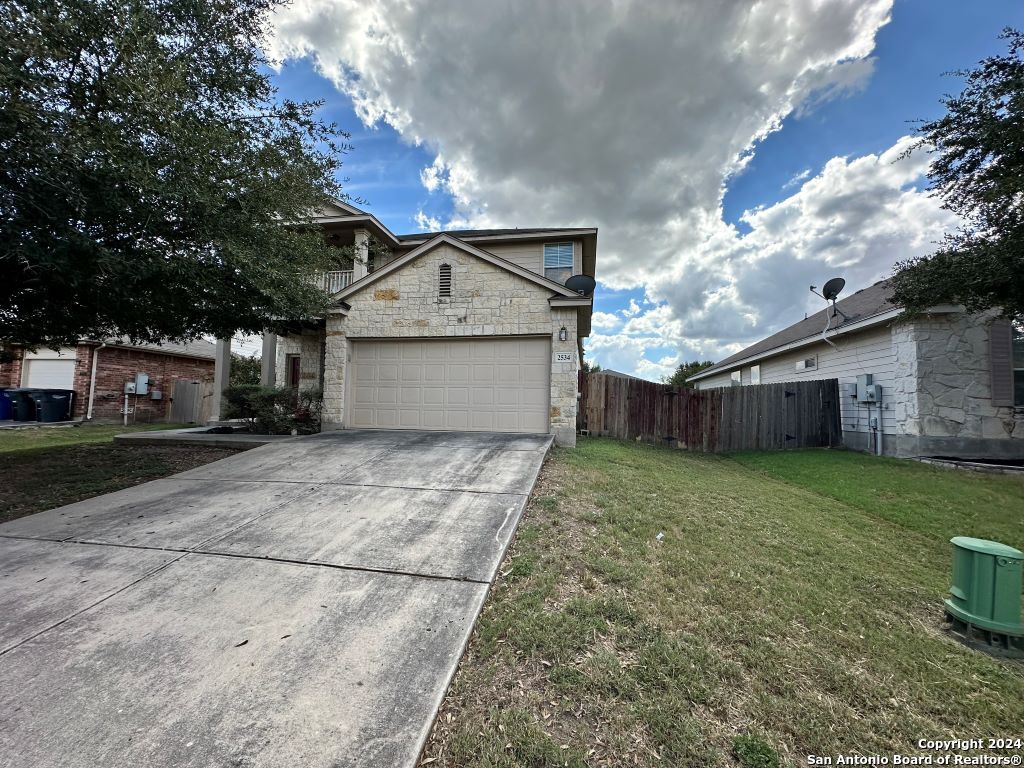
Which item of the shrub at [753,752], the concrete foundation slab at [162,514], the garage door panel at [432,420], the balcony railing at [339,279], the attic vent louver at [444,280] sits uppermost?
the balcony railing at [339,279]

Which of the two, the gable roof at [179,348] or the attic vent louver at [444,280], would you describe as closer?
the attic vent louver at [444,280]

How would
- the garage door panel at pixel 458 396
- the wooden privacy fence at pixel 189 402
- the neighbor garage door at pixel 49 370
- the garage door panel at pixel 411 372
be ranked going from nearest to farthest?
the garage door panel at pixel 458 396, the garage door panel at pixel 411 372, the neighbor garage door at pixel 49 370, the wooden privacy fence at pixel 189 402

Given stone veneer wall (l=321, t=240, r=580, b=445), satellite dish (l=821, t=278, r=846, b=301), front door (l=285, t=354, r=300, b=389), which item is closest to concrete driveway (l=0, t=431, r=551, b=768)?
stone veneer wall (l=321, t=240, r=580, b=445)

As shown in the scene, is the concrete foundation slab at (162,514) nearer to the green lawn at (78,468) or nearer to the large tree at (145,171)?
the green lawn at (78,468)

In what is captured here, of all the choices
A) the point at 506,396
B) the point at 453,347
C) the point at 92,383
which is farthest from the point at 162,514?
the point at 92,383

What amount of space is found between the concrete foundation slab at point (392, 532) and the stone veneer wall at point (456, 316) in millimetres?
4384

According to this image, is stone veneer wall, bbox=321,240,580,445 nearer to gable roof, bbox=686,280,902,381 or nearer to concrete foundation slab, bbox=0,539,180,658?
concrete foundation slab, bbox=0,539,180,658

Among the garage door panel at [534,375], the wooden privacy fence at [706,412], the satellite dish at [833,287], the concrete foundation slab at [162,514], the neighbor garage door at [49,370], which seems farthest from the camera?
the neighbor garage door at [49,370]

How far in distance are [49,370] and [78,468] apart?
13739 mm

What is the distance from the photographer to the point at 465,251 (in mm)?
9359

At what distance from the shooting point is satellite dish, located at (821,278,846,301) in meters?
11.8

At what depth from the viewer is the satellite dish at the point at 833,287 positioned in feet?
38.5

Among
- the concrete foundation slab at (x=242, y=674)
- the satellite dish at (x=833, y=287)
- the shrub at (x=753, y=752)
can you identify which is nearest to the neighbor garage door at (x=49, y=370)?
the concrete foundation slab at (x=242, y=674)

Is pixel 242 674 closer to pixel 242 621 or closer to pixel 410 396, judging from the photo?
pixel 242 621
